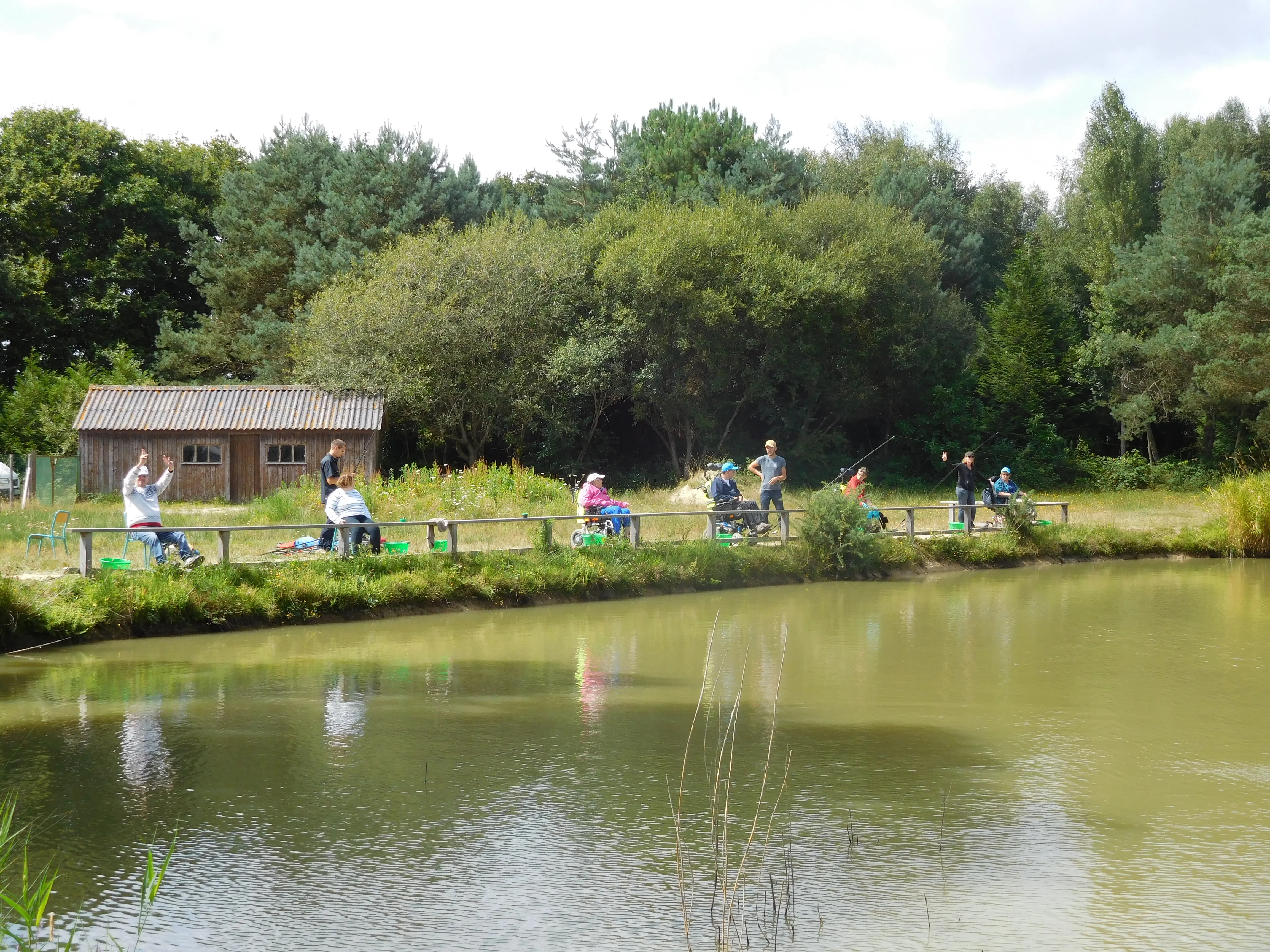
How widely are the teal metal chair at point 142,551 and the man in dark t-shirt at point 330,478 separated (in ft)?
7.27

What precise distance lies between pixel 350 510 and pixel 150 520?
2498 mm

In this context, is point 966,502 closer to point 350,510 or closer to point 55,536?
point 350,510

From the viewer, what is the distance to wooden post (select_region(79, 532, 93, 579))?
14.9 m

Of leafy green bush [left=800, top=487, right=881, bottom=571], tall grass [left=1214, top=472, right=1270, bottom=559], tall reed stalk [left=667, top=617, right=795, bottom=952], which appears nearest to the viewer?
tall reed stalk [left=667, top=617, right=795, bottom=952]

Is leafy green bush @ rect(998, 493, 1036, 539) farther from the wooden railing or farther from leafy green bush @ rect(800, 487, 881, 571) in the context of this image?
leafy green bush @ rect(800, 487, 881, 571)

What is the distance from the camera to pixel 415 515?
23.5 metres

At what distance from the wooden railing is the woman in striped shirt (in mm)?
124

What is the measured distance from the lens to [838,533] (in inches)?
792

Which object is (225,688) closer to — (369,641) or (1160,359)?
(369,641)

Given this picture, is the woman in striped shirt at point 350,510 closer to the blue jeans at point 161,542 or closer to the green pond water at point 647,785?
the blue jeans at point 161,542

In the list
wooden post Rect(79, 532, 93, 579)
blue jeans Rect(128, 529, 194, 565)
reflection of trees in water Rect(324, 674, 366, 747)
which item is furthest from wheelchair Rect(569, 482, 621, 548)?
reflection of trees in water Rect(324, 674, 366, 747)

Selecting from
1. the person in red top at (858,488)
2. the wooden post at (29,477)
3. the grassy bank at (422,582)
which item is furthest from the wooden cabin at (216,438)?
the grassy bank at (422,582)

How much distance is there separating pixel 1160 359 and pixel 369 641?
32246 mm

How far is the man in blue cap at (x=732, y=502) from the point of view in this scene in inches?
810
